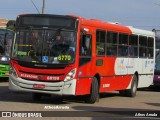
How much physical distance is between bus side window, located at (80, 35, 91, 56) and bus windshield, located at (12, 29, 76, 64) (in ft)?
1.31

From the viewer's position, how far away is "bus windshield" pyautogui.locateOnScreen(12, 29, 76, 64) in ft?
51.8

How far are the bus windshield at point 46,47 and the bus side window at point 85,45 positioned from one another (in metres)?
0.40

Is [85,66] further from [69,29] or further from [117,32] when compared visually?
[117,32]

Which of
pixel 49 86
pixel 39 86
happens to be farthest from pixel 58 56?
pixel 39 86

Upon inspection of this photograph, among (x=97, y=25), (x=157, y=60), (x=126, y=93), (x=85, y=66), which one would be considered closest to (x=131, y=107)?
(x=85, y=66)

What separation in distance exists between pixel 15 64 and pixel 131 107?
3.79 metres

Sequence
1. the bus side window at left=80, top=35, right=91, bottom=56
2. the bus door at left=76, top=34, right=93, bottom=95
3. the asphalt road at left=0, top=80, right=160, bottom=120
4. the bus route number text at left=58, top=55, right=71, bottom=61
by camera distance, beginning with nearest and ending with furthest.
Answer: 1. the asphalt road at left=0, top=80, right=160, bottom=120
2. the bus route number text at left=58, top=55, right=71, bottom=61
3. the bus door at left=76, top=34, right=93, bottom=95
4. the bus side window at left=80, top=35, right=91, bottom=56

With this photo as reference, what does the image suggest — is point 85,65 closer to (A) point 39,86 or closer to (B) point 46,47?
(B) point 46,47

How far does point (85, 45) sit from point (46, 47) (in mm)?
1279

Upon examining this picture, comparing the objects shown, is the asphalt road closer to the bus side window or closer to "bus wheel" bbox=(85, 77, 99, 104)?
"bus wheel" bbox=(85, 77, 99, 104)

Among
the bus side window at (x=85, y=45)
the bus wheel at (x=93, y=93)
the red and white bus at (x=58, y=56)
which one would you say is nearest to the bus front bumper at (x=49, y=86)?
the red and white bus at (x=58, y=56)

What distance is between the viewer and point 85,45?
1642 centimetres

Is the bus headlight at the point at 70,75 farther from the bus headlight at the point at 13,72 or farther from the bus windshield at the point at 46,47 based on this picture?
the bus headlight at the point at 13,72

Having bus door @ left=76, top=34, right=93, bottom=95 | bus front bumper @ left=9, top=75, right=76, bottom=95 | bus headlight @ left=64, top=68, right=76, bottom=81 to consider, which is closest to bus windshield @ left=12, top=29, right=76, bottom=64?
bus headlight @ left=64, top=68, right=76, bottom=81
